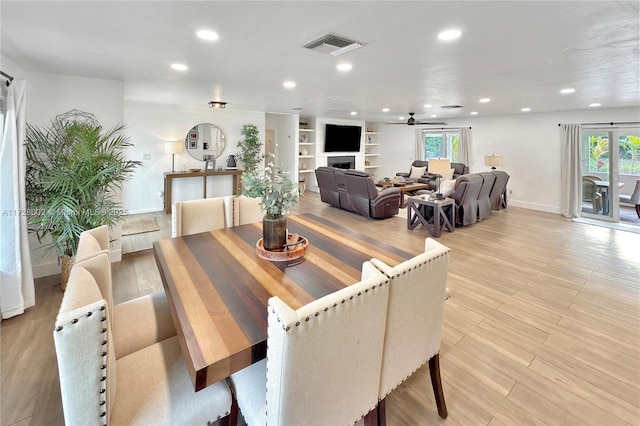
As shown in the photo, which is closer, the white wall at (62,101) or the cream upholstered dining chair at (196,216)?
the cream upholstered dining chair at (196,216)

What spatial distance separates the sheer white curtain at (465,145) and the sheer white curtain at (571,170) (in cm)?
221

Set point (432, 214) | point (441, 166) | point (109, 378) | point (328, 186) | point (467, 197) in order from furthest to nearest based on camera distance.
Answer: point (328, 186), point (441, 166), point (432, 214), point (467, 197), point (109, 378)

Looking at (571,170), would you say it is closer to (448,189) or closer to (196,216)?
(448,189)

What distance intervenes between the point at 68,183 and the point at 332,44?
8.70 feet

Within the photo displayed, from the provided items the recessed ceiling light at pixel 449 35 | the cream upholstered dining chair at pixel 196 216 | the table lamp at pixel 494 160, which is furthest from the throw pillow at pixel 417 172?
A: the cream upholstered dining chair at pixel 196 216

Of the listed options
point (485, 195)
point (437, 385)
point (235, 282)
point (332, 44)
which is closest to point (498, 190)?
point (485, 195)

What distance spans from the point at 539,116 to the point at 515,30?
646 centimetres

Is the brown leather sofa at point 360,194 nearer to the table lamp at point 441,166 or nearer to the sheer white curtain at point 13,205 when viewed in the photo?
the table lamp at point 441,166

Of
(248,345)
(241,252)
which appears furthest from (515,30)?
(248,345)

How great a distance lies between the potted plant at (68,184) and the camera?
2709 millimetres

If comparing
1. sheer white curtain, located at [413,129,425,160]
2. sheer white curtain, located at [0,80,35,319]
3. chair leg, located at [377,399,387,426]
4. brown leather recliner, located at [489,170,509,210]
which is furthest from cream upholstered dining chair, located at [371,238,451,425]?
sheer white curtain, located at [413,129,425,160]

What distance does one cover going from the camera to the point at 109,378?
1017 mm

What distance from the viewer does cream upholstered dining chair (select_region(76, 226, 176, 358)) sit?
1.44 meters

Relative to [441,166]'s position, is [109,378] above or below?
below
